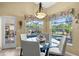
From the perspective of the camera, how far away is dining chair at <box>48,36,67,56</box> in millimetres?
1973

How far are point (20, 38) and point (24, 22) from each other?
26 cm

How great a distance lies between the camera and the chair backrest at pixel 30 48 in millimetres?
1989

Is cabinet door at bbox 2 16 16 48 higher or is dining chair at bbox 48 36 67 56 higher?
cabinet door at bbox 2 16 16 48

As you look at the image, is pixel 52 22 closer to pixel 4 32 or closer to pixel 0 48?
pixel 4 32

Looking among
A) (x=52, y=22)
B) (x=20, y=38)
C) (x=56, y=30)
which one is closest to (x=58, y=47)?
(x=56, y=30)

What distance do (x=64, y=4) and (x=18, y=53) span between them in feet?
3.44

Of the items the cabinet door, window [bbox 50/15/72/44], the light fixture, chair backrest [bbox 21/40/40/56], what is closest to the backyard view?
window [bbox 50/15/72/44]

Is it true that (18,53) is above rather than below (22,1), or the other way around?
below

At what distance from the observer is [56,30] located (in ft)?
6.48

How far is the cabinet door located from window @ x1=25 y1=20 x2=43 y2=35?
220mm

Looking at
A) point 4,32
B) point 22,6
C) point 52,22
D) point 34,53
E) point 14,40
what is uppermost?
point 22,6

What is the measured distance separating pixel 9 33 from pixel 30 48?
41 cm

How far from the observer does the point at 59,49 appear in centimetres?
201

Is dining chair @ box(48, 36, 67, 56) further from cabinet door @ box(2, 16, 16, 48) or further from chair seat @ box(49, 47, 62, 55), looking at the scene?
cabinet door @ box(2, 16, 16, 48)
